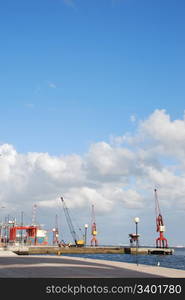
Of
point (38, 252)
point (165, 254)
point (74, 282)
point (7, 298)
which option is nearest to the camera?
point (7, 298)

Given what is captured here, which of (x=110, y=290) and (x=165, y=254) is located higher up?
(x=110, y=290)

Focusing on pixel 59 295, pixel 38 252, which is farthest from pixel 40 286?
pixel 38 252

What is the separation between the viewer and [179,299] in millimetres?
20828

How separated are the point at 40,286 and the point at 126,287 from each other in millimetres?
5485

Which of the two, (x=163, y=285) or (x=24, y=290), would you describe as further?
(x=163, y=285)

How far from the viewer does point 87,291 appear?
75.7 ft

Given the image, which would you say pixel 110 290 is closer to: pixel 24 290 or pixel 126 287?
pixel 126 287

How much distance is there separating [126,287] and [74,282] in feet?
12.7

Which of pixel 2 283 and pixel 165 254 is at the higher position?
pixel 2 283

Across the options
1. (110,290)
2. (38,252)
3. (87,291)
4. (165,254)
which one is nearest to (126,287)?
(110,290)

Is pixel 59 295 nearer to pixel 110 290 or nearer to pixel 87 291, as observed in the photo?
pixel 87 291

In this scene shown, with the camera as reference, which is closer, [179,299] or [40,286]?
[179,299]

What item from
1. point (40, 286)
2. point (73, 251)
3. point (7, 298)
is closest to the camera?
point (7, 298)

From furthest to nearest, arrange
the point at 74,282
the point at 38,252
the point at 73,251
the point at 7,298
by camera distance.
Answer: the point at 73,251 < the point at 38,252 < the point at 74,282 < the point at 7,298
